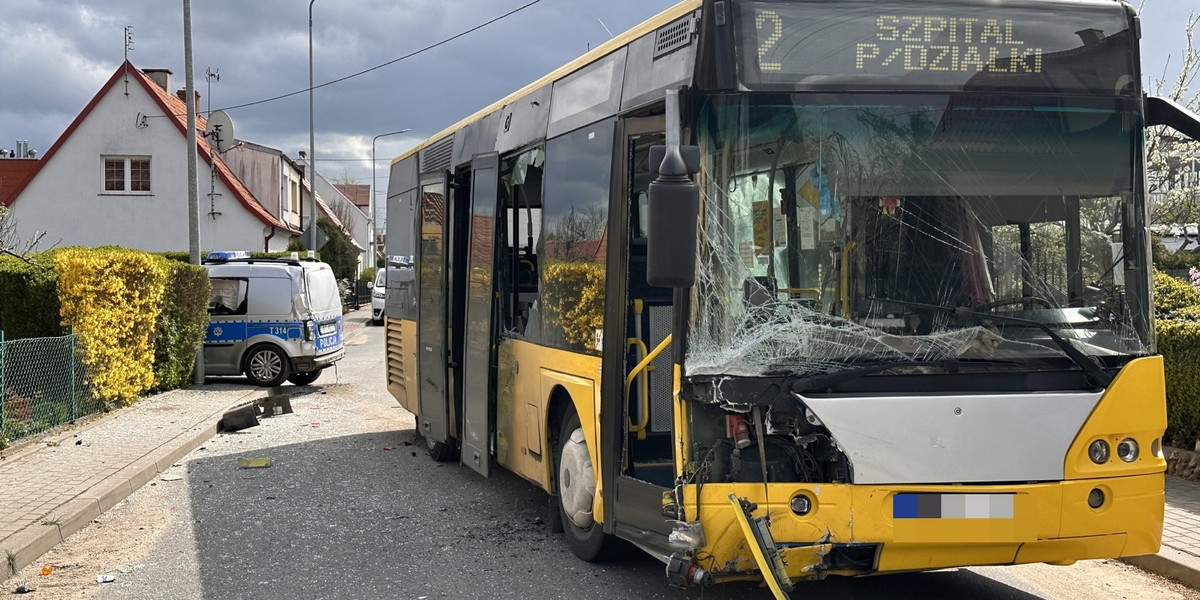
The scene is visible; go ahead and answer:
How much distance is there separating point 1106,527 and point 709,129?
2.56 m

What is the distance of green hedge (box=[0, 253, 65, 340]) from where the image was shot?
1402 centimetres

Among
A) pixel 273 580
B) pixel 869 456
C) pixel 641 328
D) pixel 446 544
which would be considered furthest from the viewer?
pixel 446 544

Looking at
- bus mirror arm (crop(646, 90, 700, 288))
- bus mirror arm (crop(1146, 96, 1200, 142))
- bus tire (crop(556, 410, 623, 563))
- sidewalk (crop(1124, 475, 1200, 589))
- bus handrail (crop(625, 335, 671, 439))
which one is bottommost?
sidewalk (crop(1124, 475, 1200, 589))

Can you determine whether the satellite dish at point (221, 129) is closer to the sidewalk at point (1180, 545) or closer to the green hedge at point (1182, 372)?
the green hedge at point (1182, 372)

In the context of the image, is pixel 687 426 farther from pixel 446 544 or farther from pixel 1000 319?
pixel 446 544

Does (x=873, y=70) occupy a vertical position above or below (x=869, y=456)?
above

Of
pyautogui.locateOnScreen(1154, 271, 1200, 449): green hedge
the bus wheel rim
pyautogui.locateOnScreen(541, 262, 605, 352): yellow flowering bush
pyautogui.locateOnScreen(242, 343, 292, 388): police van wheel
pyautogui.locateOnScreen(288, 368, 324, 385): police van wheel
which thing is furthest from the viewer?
pyautogui.locateOnScreen(288, 368, 324, 385): police van wheel

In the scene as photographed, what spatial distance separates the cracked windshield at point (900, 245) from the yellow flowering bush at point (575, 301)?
4.38 ft

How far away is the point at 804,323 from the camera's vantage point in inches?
206

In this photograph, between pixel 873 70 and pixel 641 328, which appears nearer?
pixel 873 70

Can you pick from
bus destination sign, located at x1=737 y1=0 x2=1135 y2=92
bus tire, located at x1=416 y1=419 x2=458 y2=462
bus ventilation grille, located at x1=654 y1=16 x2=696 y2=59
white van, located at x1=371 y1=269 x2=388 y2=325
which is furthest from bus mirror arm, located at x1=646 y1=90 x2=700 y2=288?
white van, located at x1=371 y1=269 x2=388 y2=325

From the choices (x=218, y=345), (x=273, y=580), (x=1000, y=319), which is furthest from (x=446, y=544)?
(x=218, y=345)

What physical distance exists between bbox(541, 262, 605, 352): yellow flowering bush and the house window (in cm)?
3451

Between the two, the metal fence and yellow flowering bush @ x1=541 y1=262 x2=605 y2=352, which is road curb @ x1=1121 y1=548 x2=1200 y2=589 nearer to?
yellow flowering bush @ x1=541 y1=262 x2=605 y2=352
